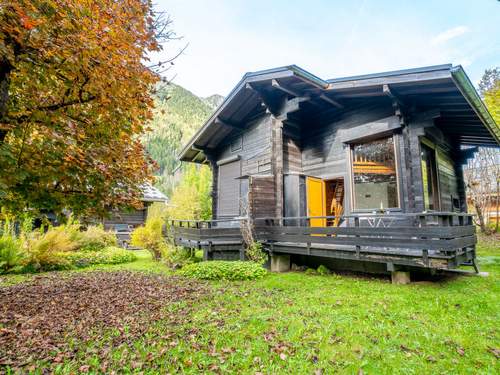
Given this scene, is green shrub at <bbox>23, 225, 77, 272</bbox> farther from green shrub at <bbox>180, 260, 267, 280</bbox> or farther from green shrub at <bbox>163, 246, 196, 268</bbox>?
green shrub at <bbox>180, 260, 267, 280</bbox>

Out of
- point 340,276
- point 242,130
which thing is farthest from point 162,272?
point 242,130

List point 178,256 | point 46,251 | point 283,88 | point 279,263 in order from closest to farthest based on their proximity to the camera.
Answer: point 279,263 < point 283,88 < point 46,251 < point 178,256

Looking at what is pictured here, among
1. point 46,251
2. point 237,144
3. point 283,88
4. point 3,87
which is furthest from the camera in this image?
point 237,144

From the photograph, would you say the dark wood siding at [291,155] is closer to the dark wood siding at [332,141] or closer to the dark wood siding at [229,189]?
the dark wood siding at [332,141]

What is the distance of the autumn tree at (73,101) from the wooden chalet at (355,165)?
4.48 meters

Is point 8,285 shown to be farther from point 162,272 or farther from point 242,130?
point 242,130

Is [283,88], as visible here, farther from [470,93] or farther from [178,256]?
[178,256]

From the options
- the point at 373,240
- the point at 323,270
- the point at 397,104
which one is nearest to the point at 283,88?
the point at 397,104

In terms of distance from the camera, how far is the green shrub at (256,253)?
7.92 m

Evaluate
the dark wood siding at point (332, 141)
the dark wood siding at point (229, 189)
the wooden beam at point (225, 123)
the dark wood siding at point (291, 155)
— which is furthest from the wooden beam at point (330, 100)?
the dark wood siding at point (229, 189)

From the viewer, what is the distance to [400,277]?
592 cm

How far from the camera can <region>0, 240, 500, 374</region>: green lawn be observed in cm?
290

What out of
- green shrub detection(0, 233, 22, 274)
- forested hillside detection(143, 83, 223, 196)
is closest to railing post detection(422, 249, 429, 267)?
green shrub detection(0, 233, 22, 274)

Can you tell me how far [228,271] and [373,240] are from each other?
381 cm
